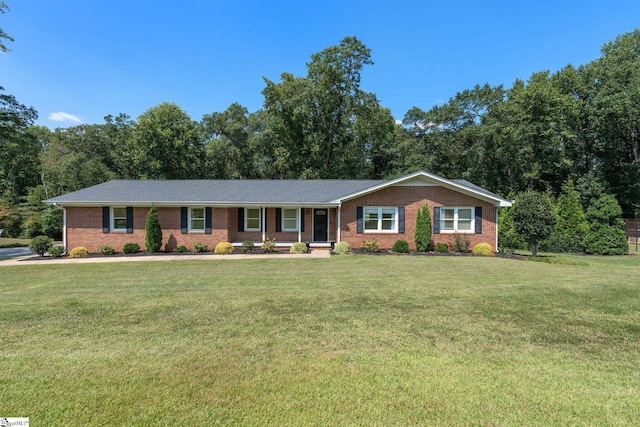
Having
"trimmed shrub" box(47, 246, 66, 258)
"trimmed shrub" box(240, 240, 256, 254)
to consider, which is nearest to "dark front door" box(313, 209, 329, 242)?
"trimmed shrub" box(240, 240, 256, 254)

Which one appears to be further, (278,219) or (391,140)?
(391,140)

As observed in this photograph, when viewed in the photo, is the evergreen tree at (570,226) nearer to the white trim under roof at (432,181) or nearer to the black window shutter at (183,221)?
the white trim under roof at (432,181)

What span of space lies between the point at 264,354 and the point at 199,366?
2.70 feet

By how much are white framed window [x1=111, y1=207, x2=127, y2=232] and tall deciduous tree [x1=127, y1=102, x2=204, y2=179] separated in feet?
52.5

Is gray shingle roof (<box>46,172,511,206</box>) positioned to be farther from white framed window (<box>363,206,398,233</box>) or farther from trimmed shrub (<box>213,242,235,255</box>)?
trimmed shrub (<box>213,242,235,255</box>)

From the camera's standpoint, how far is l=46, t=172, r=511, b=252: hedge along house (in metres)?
17.1

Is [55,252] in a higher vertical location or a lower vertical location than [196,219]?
lower

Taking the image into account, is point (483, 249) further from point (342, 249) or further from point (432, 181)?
point (342, 249)

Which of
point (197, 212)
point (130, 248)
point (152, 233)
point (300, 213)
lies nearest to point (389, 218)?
point (300, 213)

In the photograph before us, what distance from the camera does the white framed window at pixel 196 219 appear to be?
1788 centimetres

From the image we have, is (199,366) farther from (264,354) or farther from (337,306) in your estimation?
(337,306)

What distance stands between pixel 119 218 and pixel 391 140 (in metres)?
29.5

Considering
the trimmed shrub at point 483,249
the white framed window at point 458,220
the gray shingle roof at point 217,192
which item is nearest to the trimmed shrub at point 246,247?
the gray shingle roof at point 217,192

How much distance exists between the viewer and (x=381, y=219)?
1762 centimetres
